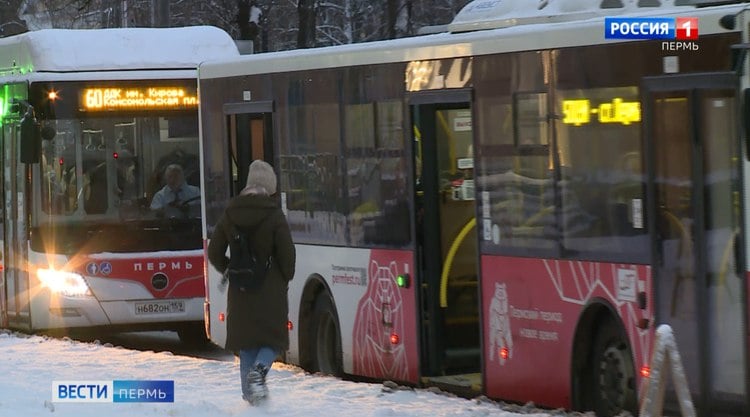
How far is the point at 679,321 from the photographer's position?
10.3 m

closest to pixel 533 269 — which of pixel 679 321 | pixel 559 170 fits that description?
pixel 559 170

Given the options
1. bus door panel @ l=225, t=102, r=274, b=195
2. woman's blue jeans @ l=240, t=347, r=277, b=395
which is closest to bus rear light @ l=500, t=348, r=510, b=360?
woman's blue jeans @ l=240, t=347, r=277, b=395

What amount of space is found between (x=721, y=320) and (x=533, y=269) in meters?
1.92

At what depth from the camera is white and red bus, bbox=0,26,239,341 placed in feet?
58.9

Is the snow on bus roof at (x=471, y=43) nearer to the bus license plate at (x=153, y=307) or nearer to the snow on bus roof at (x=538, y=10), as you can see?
the snow on bus roof at (x=538, y=10)

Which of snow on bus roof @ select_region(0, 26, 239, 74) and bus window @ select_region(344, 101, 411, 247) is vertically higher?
snow on bus roof @ select_region(0, 26, 239, 74)

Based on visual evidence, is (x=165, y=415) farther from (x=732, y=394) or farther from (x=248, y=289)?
(x=732, y=394)

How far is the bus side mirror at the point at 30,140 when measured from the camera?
698 inches

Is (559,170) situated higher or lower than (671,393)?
higher

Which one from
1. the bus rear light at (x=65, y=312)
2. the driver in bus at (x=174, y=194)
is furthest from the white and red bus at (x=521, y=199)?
the bus rear light at (x=65, y=312)

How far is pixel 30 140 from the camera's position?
17766 millimetres

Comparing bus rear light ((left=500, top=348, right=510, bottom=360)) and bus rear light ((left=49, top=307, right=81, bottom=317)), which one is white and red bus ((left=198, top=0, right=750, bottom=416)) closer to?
bus rear light ((left=500, top=348, right=510, bottom=360))

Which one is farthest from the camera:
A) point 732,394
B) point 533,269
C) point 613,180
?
point 533,269

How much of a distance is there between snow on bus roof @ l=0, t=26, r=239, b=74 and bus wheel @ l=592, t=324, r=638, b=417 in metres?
8.39
